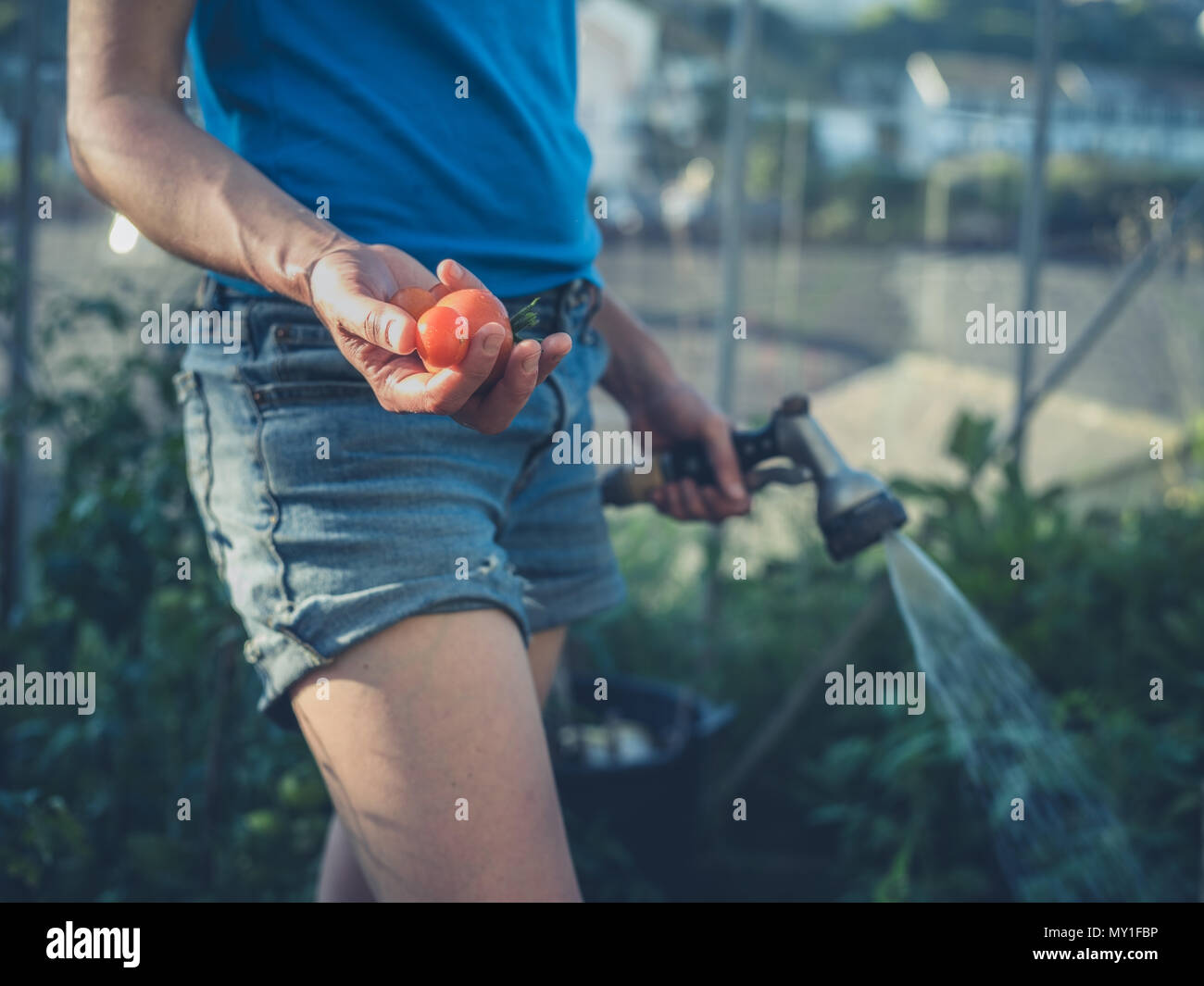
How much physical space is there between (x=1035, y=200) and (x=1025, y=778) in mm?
1556

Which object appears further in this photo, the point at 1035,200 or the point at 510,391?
the point at 1035,200

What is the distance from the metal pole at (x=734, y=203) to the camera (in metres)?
2.81

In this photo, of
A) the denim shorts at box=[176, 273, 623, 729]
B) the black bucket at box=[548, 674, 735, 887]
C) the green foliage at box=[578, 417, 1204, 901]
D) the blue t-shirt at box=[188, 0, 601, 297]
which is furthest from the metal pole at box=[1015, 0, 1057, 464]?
the denim shorts at box=[176, 273, 623, 729]

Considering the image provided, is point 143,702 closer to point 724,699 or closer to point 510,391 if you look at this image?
point 724,699

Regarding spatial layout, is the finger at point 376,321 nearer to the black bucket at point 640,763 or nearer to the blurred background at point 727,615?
the blurred background at point 727,615

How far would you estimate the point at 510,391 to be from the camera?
2.91 feet

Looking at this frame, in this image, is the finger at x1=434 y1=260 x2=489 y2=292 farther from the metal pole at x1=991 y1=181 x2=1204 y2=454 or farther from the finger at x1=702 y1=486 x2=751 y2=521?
the metal pole at x1=991 y1=181 x2=1204 y2=454

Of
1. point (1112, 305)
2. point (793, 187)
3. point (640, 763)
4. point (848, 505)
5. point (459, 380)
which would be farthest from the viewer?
point (793, 187)

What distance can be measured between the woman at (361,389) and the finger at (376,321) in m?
0.05

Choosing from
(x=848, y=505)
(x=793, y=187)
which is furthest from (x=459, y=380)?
(x=793, y=187)

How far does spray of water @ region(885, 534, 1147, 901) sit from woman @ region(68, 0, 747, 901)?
1216 millimetres

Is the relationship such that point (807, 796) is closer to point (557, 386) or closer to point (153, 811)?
point (153, 811)

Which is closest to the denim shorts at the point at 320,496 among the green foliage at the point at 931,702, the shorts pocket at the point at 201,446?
the shorts pocket at the point at 201,446
